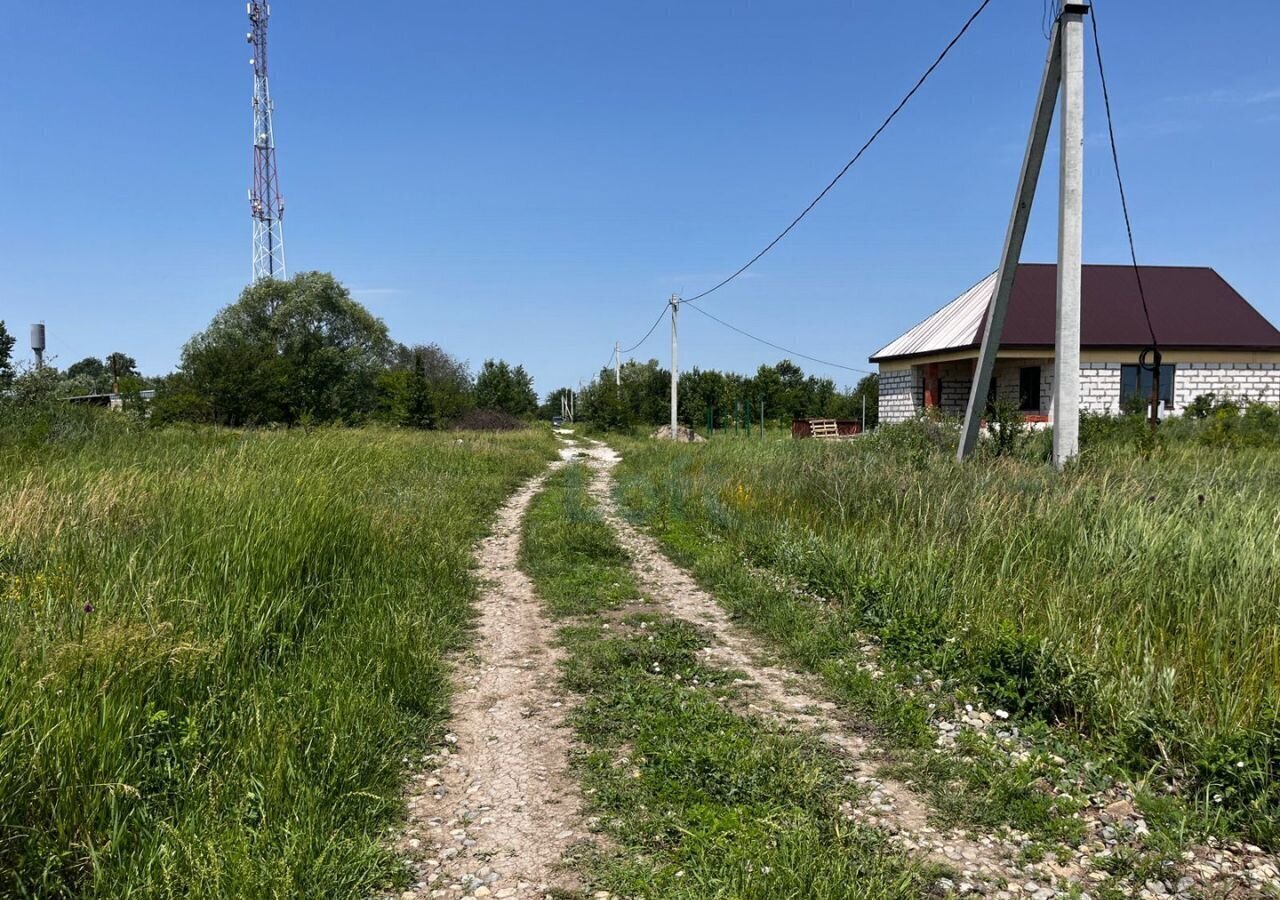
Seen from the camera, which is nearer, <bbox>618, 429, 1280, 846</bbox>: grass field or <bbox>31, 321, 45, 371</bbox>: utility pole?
<bbox>618, 429, 1280, 846</bbox>: grass field

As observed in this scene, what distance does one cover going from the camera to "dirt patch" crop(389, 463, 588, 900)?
262cm

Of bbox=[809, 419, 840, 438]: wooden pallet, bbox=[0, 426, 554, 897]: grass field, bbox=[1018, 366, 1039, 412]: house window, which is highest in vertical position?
bbox=[1018, 366, 1039, 412]: house window

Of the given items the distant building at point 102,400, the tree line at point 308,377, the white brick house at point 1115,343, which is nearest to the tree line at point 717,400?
the tree line at point 308,377

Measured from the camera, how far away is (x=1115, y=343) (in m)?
24.3

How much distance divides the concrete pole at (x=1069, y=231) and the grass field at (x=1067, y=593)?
601mm

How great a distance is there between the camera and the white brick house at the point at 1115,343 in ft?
A: 81.0

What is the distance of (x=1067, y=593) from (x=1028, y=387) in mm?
25082

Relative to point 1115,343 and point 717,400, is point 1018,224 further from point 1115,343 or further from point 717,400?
point 717,400

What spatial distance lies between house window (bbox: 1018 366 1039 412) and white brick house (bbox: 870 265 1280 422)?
0.04 m

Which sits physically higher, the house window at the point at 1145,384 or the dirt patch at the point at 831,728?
the house window at the point at 1145,384

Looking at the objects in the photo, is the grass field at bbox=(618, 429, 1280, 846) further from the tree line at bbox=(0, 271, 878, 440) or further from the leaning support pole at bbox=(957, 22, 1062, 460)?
the tree line at bbox=(0, 271, 878, 440)

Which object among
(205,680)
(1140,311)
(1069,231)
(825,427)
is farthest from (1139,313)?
(205,680)

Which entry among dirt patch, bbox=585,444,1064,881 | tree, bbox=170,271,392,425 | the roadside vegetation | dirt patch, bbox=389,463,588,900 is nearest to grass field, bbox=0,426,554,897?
dirt patch, bbox=389,463,588,900

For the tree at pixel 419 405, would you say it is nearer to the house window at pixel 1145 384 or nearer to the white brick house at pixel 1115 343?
the white brick house at pixel 1115 343
